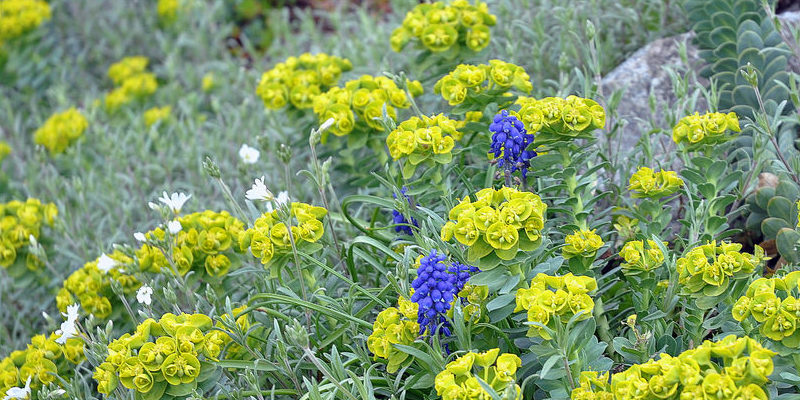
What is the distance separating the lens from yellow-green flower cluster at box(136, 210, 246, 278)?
2686mm

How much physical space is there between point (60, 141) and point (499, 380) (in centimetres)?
337

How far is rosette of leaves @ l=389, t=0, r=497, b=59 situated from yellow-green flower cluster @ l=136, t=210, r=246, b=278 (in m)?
1.09

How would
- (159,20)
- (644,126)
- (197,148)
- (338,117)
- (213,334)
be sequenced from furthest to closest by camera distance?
(159,20), (197,148), (644,126), (338,117), (213,334)

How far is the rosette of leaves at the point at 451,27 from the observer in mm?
3176

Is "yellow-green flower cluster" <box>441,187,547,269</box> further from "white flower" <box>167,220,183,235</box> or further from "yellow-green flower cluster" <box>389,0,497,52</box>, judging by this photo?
"yellow-green flower cluster" <box>389,0,497,52</box>

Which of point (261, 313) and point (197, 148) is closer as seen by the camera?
point (261, 313)

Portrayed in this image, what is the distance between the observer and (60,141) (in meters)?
4.35

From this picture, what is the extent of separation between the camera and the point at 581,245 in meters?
2.16

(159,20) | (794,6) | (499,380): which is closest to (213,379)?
(499,380)

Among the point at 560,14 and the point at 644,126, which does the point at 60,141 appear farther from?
the point at 644,126

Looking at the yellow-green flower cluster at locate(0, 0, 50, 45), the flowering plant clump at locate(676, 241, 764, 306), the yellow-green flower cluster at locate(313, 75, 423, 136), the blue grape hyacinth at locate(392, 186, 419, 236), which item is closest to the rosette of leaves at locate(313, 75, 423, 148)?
the yellow-green flower cluster at locate(313, 75, 423, 136)

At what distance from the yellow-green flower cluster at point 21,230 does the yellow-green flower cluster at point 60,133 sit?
3.14ft

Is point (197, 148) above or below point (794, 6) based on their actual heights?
below

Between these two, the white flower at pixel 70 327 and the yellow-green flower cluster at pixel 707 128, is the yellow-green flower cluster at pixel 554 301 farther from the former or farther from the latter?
the white flower at pixel 70 327
